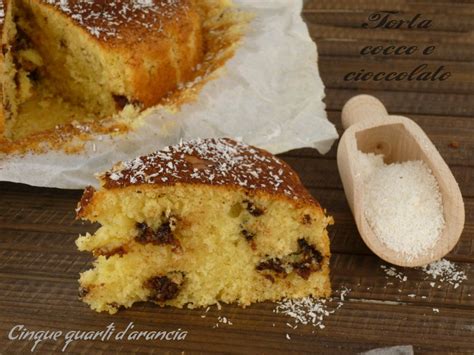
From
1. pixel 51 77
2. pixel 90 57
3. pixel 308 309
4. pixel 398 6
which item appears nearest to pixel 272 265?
pixel 308 309

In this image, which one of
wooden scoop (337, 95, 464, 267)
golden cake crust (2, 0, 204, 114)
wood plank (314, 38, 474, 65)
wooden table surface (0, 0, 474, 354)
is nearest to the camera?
wooden table surface (0, 0, 474, 354)

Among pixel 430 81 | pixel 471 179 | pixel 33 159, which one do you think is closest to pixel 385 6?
pixel 430 81

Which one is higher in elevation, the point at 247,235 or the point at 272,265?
the point at 247,235

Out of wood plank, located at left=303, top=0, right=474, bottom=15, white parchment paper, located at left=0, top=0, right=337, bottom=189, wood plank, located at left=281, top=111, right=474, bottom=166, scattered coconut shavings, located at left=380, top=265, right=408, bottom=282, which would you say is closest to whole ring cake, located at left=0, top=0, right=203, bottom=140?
white parchment paper, located at left=0, top=0, right=337, bottom=189

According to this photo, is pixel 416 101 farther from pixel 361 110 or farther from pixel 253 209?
pixel 253 209

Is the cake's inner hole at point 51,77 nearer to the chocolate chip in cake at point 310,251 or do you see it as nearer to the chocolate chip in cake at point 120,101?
the chocolate chip in cake at point 120,101

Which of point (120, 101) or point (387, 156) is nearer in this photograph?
point (387, 156)

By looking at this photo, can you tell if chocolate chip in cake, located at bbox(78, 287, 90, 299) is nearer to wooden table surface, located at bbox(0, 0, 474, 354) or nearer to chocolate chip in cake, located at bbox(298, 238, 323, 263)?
wooden table surface, located at bbox(0, 0, 474, 354)
